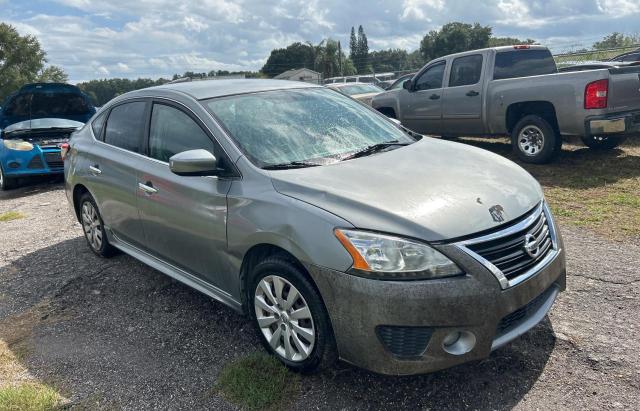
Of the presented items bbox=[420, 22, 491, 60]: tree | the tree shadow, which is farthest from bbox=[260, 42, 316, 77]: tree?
the tree shadow

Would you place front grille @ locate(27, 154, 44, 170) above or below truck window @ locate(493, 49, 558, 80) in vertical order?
below

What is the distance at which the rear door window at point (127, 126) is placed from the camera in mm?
4133

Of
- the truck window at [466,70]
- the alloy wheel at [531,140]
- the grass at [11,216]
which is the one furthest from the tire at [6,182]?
the alloy wheel at [531,140]

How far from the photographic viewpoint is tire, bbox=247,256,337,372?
8.80 feet

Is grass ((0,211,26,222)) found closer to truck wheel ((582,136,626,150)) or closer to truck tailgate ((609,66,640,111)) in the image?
truck tailgate ((609,66,640,111))

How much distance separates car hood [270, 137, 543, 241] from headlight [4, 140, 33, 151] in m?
7.45

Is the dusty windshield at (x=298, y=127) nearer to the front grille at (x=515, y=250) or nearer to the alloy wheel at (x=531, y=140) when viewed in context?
the front grille at (x=515, y=250)

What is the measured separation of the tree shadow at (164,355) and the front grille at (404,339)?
365 mm

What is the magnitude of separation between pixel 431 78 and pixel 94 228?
6.71 metres

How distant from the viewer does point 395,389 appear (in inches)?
109

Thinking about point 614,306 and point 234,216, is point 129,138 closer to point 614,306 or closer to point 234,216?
point 234,216

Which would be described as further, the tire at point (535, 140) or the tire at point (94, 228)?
the tire at point (535, 140)

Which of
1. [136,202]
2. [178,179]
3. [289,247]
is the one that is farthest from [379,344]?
[136,202]

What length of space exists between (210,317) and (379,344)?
5.61 ft
